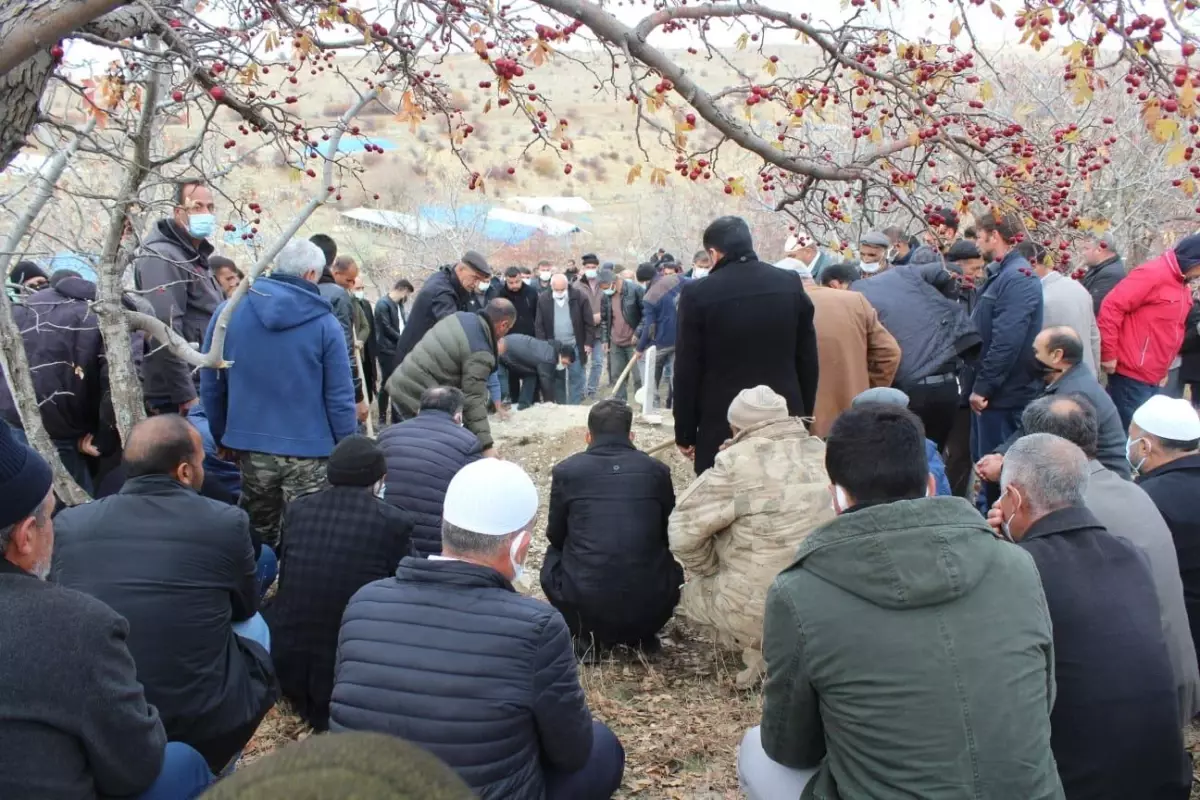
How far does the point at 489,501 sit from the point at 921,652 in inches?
44.4

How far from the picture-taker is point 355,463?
363 centimetres

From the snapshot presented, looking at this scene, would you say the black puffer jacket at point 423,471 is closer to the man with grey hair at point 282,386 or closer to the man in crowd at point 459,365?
the man with grey hair at point 282,386

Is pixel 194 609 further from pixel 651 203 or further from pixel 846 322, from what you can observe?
pixel 651 203

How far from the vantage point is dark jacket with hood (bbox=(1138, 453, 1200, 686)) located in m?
3.31

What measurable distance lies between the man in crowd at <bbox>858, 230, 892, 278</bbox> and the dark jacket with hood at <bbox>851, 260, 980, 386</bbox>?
90 cm

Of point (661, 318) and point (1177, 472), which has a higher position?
point (661, 318)

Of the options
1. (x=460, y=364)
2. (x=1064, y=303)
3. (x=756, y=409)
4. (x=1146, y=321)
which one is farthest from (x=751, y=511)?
(x=1146, y=321)

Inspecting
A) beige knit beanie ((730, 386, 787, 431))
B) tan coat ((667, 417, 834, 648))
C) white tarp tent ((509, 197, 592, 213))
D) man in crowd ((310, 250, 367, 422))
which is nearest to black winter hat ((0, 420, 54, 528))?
tan coat ((667, 417, 834, 648))

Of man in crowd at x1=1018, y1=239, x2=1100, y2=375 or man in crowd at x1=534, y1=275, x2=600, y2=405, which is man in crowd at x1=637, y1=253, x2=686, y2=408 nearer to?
man in crowd at x1=534, y1=275, x2=600, y2=405

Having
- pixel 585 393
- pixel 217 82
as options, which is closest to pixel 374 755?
pixel 217 82

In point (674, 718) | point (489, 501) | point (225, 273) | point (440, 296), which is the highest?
point (225, 273)

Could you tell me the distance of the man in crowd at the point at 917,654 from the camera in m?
2.00

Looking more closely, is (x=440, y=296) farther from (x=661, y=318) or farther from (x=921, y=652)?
(x=921, y=652)

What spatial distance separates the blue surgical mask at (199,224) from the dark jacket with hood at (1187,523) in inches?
189
